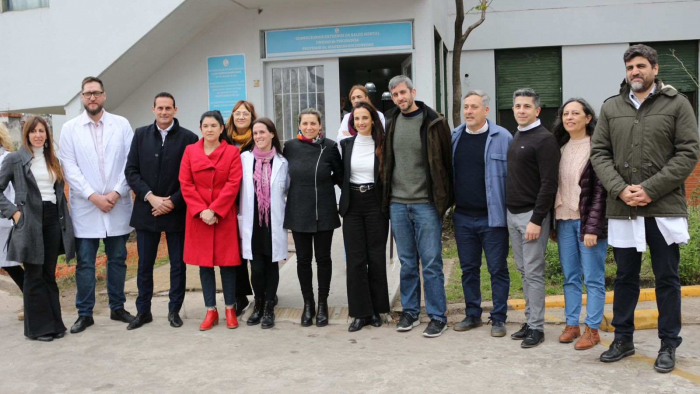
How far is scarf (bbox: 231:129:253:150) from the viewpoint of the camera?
6051mm

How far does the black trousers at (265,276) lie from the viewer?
231 inches

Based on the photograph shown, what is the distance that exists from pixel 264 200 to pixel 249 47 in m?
5.04

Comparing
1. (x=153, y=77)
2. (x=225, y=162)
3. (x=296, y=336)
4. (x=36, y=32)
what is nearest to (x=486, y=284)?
(x=296, y=336)

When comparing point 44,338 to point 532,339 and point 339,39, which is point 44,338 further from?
point 339,39

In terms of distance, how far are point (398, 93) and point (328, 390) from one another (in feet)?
8.34

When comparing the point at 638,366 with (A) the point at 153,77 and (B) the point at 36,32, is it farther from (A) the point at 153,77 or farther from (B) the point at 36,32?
(B) the point at 36,32

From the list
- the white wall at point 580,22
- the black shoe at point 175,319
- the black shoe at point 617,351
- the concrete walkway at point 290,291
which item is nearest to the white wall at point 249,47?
the concrete walkway at point 290,291

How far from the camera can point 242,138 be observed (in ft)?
20.0

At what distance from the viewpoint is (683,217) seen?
437cm

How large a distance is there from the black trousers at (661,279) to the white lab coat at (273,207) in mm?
2842

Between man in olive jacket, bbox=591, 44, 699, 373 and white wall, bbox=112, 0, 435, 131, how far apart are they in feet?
→ 17.5

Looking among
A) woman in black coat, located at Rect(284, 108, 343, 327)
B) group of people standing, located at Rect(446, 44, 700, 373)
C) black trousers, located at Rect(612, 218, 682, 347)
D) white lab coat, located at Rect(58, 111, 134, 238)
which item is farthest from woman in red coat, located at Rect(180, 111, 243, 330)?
black trousers, located at Rect(612, 218, 682, 347)

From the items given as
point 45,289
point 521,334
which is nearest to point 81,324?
point 45,289

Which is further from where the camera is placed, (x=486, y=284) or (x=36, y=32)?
(x=36, y=32)
